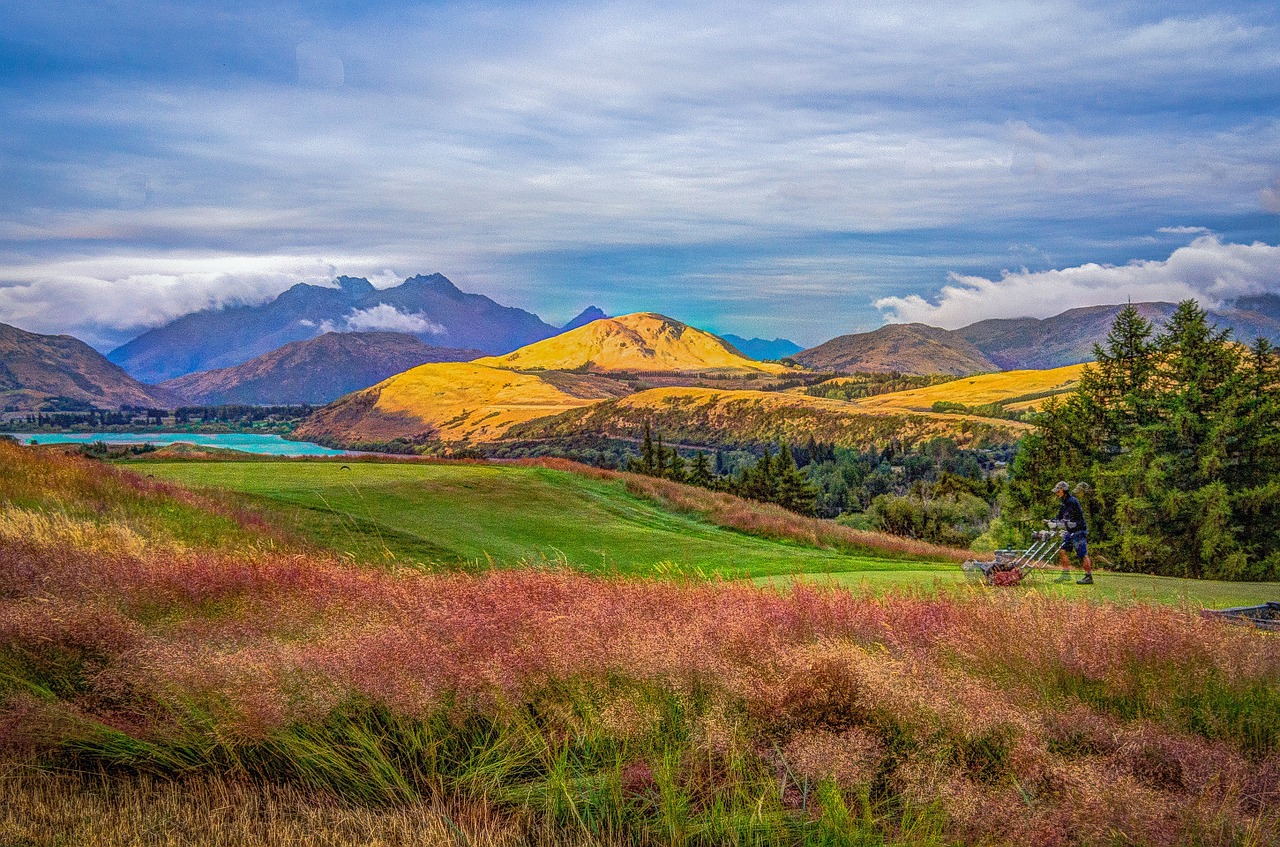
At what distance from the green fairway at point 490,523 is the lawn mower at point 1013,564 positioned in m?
1.00

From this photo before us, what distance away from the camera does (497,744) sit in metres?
5.49

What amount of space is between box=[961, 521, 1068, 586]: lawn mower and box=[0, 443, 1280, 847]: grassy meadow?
5.00 meters

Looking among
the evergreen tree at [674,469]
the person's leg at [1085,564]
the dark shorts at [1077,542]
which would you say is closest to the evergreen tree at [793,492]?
the evergreen tree at [674,469]

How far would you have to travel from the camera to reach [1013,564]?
45.5 feet

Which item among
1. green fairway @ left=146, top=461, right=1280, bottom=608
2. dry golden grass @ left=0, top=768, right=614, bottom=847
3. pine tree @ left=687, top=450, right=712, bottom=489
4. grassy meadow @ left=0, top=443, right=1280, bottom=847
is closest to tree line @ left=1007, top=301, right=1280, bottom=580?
green fairway @ left=146, top=461, right=1280, bottom=608

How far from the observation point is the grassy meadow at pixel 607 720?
475 cm

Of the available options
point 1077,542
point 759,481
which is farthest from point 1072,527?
point 759,481

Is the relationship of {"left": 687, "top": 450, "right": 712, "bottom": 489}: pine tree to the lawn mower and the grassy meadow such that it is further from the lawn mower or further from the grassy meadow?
the grassy meadow

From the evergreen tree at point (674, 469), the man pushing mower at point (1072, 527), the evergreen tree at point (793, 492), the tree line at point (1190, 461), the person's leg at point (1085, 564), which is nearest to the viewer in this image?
A: the person's leg at point (1085, 564)

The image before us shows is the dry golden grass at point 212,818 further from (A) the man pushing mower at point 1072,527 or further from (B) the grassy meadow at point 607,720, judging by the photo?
(A) the man pushing mower at point 1072,527

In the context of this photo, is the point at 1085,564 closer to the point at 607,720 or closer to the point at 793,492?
the point at 607,720

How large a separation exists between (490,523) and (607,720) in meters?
15.4

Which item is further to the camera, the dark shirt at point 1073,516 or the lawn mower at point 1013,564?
the dark shirt at point 1073,516

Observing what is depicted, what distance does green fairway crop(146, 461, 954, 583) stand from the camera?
53.9 feet
